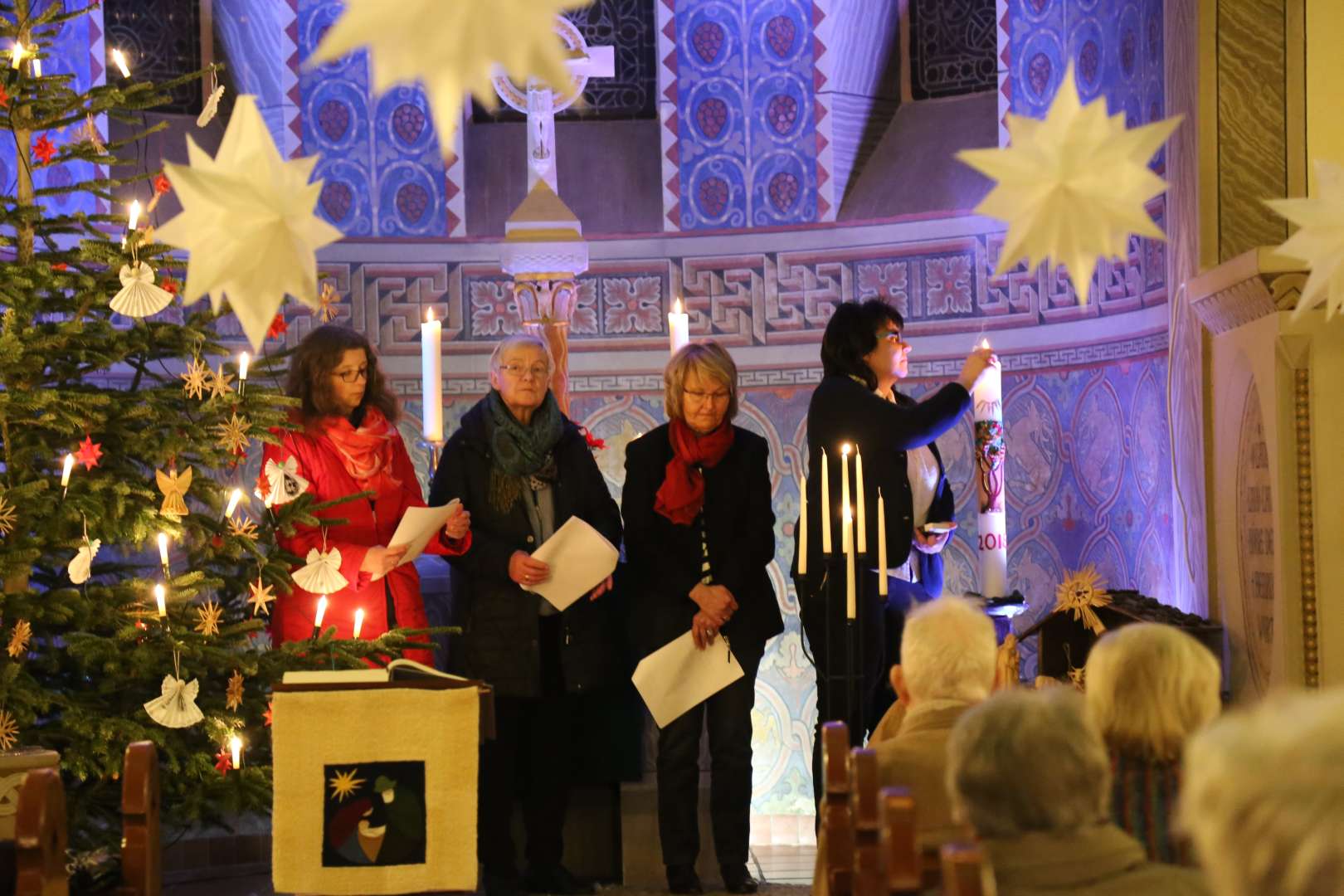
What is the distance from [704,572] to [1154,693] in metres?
2.38

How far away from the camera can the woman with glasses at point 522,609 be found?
441 cm

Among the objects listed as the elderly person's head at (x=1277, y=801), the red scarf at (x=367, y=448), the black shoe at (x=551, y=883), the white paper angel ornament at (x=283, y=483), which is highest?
the red scarf at (x=367, y=448)

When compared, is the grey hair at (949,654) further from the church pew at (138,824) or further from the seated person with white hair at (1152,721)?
the church pew at (138,824)

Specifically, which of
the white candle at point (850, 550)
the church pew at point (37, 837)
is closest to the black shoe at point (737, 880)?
the white candle at point (850, 550)

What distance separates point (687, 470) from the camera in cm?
455

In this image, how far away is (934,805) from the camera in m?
2.47

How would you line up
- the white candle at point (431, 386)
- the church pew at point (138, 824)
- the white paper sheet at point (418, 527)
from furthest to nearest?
1. the white candle at point (431, 386)
2. the white paper sheet at point (418, 527)
3. the church pew at point (138, 824)

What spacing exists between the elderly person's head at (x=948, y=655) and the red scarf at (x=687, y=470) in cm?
180

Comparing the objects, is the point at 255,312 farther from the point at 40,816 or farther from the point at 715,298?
the point at 715,298

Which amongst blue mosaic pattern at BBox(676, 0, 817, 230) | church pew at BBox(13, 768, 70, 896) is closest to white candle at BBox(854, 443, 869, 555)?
church pew at BBox(13, 768, 70, 896)

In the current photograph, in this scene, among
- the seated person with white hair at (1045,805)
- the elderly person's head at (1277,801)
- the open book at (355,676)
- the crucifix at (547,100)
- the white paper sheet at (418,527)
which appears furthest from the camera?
the crucifix at (547,100)

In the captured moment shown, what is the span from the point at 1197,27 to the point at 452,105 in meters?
3.91

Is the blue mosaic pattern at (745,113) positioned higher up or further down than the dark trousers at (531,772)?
higher up

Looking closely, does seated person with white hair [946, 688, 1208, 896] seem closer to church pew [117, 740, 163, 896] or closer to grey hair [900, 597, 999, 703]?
grey hair [900, 597, 999, 703]
